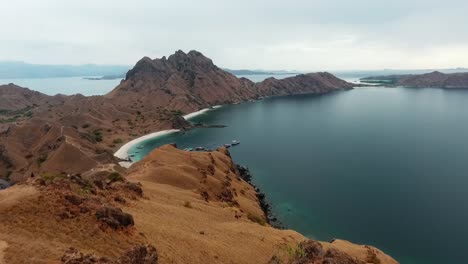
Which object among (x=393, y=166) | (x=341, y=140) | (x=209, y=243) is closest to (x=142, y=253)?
(x=209, y=243)

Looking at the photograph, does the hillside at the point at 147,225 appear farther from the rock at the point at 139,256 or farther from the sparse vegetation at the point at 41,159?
the sparse vegetation at the point at 41,159

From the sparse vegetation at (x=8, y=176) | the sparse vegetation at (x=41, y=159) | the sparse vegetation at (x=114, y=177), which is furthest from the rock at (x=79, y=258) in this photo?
the sparse vegetation at (x=8, y=176)

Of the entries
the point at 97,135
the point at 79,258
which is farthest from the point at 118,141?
the point at 79,258

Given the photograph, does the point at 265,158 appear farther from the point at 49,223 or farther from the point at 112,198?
the point at 49,223

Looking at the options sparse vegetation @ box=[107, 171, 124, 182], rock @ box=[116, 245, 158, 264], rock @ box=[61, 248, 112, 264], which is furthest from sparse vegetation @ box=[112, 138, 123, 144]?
rock @ box=[61, 248, 112, 264]

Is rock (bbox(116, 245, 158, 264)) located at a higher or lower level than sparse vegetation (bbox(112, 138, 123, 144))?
higher

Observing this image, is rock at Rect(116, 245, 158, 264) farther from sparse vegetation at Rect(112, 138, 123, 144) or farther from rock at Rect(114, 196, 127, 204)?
sparse vegetation at Rect(112, 138, 123, 144)

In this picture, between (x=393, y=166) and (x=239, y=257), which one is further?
(x=393, y=166)
